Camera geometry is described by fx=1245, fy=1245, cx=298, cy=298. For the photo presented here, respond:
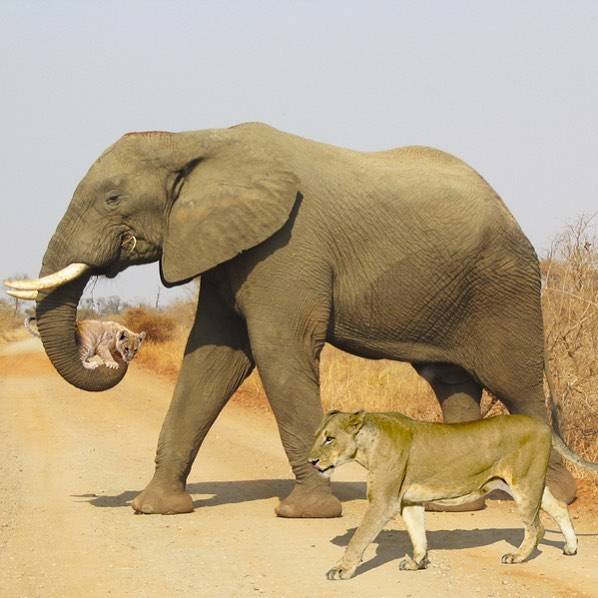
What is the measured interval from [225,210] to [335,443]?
2604 millimetres

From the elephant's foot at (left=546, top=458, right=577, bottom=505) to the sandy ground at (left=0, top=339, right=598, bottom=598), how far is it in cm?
12

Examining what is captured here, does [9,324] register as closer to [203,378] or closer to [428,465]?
[203,378]

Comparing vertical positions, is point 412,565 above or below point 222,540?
above

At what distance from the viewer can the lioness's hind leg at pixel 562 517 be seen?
7.50 metres

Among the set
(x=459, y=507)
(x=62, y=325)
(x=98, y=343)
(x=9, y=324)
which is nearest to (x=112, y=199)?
(x=62, y=325)

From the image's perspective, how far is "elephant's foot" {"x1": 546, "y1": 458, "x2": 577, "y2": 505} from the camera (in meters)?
9.45

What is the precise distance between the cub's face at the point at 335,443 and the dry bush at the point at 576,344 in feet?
15.4

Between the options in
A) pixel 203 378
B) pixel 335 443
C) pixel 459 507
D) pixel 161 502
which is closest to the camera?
pixel 335 443

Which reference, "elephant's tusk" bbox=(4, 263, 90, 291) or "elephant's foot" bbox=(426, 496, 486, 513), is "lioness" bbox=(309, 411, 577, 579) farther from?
"elephant's tusk" bbox=(4, 263, 90, 291)

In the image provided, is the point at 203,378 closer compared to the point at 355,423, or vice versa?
the point at 355,423

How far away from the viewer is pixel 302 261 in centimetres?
892

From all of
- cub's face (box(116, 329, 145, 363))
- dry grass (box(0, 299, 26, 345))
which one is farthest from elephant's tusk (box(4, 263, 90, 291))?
dry grass (box(0, 299, 26, 345))

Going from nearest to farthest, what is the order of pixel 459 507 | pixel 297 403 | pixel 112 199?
pixel 297 403 → pixel 112 199 → pixel 459 507

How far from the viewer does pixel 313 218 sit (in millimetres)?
9062
